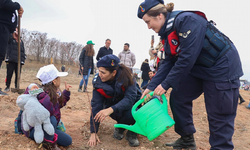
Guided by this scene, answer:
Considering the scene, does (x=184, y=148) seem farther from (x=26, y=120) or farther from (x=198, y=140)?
(x=26, y=120)

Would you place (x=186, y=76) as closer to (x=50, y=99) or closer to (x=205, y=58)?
(x=205, y=58)

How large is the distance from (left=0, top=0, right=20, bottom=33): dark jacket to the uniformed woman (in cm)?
266

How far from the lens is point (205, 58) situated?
1741 mm

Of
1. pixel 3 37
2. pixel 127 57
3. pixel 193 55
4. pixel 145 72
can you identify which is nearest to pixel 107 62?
pixel 193 55

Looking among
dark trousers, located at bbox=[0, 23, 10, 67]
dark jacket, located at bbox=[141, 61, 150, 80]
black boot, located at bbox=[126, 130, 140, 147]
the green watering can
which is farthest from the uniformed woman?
dark jacket, located at bbox=[141, 61, 150, 80]

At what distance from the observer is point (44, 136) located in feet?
6.19

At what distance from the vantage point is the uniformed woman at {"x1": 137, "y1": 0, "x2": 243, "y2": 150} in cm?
164

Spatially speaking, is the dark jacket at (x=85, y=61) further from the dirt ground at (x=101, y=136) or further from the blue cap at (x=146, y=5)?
the blue cap at (x=146, y=5)

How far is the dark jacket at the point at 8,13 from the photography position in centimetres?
323

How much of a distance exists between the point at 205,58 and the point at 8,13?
137 inches

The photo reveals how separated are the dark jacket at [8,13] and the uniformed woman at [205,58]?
2661 mm

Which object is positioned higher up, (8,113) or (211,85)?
(211,85)

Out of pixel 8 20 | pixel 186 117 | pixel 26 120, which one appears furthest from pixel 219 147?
pixel 8 20

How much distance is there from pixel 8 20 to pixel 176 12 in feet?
10.3
